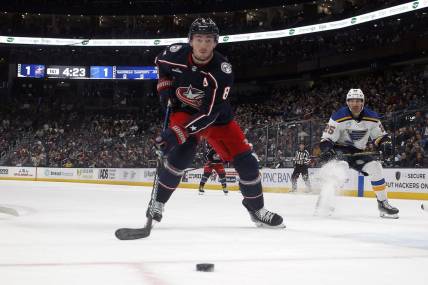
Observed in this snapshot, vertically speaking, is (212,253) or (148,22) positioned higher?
(148,22)

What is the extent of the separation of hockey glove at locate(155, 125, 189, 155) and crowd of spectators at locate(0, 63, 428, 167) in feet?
31.7

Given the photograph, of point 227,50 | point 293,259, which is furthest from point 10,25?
point 293,259

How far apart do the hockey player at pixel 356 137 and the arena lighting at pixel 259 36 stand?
1805cm

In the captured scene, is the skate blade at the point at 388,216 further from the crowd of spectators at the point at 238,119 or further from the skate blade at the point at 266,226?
the crowd of spectators at the point at 238,119

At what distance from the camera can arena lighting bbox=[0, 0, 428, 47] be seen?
2569cm

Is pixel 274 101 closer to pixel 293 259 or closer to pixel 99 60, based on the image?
pixel 99 60

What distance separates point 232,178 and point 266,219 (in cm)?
1363

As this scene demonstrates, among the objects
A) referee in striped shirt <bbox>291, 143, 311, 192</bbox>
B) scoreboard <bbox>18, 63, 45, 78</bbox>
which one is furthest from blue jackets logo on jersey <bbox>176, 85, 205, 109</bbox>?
scoreboard <bbox>18, 63, 45, 78</bbox>

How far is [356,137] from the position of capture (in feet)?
25.3

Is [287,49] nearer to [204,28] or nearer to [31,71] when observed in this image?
[31,71]

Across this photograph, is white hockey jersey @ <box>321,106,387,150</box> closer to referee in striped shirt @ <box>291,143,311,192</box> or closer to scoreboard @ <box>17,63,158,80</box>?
referee in striped shirt @ <box>291,143,311,192</box>

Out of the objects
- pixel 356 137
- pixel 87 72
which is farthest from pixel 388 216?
pixel 87 72

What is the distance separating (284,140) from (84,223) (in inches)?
454

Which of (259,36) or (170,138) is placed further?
(259,36)
